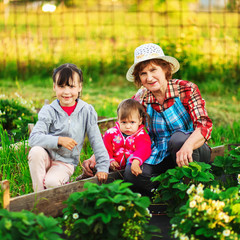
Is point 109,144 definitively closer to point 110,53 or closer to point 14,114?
point 14,114

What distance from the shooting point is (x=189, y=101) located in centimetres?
345

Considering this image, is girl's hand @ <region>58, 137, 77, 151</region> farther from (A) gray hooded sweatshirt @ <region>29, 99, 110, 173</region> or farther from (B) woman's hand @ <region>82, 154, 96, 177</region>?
(B) woman's hand @ <region>82, 154, 96, 177</region>

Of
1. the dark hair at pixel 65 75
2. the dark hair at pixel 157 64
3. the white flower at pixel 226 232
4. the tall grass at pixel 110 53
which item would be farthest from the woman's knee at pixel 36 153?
the tall grass at pixel 110 53

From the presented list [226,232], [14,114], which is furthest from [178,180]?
[14,114]

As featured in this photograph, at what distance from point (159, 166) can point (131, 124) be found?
42 cm

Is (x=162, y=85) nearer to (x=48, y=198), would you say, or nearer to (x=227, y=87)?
(x=48, y=198)

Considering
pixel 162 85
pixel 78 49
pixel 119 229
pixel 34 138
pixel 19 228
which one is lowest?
pixel 119 229

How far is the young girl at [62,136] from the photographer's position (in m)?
3.11

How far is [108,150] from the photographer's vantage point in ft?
11.8

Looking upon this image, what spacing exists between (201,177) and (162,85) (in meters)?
0.91

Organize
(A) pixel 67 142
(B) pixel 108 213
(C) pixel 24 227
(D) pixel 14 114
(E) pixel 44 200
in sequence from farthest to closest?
1. (D) pixel 14 114
2. (A) pixel 67 142
3. (E) pixel 44 200
4. (B) pixel 108 213
5. (C) pixel 24 227

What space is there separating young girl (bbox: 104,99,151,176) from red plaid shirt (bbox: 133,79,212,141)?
130 mm

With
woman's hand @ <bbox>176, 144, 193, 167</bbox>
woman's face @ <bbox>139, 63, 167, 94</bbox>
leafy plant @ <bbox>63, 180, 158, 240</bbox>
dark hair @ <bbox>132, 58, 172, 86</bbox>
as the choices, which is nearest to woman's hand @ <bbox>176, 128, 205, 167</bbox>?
woman's hand @ <bbox>176, 144, 193, 167</bbox>

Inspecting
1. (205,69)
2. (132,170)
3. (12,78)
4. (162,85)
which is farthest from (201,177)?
(12,78)
